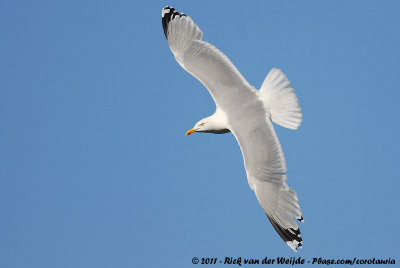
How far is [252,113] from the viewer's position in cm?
480

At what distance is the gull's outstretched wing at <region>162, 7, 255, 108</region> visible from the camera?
493 centimetres

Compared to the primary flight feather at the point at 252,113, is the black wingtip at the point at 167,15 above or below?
above

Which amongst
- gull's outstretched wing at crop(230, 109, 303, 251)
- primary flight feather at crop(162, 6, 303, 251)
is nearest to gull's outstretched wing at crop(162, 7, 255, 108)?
primary flight feather at crop(162, 6, 303, 251)

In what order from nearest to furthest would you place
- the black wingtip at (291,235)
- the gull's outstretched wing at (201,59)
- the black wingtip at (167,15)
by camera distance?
1. the black wingtip at (291,235)
2. the gull's outstretched wing at (201,59)
3. the black wingtip at (167,15)

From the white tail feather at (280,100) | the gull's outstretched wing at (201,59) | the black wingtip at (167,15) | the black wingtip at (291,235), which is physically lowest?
the black wingtip at (291,235)

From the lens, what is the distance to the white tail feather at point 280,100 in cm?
493

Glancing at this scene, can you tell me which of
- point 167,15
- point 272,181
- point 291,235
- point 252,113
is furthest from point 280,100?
point 167,15

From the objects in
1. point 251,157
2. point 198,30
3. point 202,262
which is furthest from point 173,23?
point 202,262

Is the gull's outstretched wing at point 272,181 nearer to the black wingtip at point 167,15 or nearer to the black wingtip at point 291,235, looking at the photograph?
the black wingtip at point 291,235

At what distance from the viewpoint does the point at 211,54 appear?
16.6 feet

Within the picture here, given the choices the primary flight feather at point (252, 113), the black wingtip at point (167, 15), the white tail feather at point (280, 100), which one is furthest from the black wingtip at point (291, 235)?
the black wingtip at point (167, 15)

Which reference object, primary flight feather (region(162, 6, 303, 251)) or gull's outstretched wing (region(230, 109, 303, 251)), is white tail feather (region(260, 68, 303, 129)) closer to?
primary flight feather (region(162, 6, 303, 251))

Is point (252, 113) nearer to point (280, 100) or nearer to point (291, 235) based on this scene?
point (280, 100)

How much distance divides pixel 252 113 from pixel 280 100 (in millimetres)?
353
